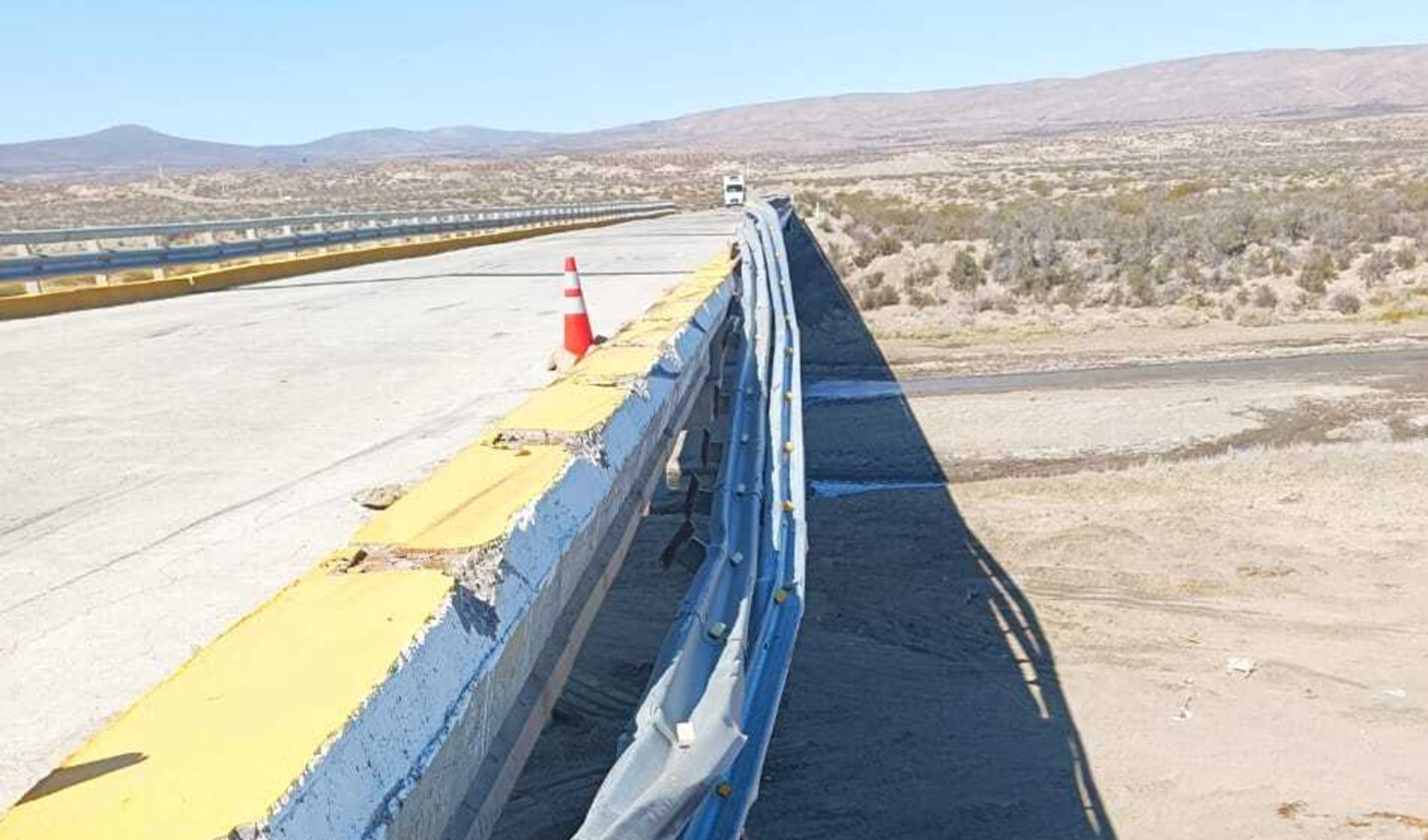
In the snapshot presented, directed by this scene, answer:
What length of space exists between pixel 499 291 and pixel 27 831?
12326 mm

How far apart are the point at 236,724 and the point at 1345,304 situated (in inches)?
1066

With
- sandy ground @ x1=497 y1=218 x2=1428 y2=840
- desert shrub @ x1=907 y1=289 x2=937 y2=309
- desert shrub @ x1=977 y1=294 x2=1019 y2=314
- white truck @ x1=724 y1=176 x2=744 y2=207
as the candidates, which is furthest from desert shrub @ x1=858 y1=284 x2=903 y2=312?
white truck @ x1=724 y1=176 x2=744 y2=207

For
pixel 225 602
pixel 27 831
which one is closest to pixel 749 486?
pixel 225 602

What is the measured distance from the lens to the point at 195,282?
594 inches

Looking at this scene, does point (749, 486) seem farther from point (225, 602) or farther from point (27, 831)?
point (27, 831)

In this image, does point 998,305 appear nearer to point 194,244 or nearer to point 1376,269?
point 1376,269

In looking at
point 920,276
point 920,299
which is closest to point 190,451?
point 920,299

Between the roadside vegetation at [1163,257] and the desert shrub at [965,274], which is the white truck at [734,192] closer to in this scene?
the roadside vegetation at [1163,257]

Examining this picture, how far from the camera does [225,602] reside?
12.3 feet

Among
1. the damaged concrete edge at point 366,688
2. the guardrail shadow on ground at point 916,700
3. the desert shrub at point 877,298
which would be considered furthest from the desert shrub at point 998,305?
the damaged concrete edge at point 366,688

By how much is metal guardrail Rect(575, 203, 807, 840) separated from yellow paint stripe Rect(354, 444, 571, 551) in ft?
2.19

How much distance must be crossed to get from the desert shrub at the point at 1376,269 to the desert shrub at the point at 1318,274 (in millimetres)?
643

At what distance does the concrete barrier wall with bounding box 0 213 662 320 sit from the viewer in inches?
505

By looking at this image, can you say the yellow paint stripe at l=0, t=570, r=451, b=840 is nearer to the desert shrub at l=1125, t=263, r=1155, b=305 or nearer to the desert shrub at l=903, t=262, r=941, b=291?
the desert shrub at l=1125, t=263, r=1155, b=305
